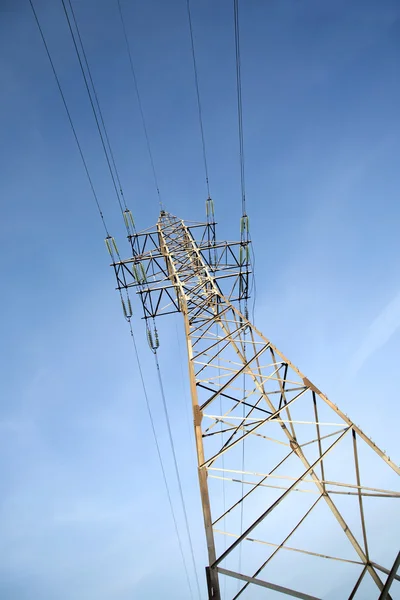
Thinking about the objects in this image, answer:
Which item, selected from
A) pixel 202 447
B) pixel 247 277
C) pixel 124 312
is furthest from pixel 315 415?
pixel 124 312

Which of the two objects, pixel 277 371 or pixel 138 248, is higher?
pixel 138 248

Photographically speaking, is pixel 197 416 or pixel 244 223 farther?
pixel 244 223

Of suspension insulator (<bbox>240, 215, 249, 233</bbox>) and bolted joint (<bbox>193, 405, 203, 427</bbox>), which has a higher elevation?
suspension insulator (<bbox>240, 215, 249, 233</bbox>)

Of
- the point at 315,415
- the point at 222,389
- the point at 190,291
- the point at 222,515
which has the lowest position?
the point at 222,515

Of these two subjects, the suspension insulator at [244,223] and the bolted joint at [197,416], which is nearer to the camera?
the bolted joint at [197,416]

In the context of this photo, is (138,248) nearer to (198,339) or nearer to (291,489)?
(198,339)

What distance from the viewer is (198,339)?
1005 centimetres

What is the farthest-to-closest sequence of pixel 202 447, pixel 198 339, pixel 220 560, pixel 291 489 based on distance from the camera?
pixel 198 339
pixel 202 447
pixel 291 489
pixel 220 560

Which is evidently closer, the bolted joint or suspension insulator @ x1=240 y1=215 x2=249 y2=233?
the bolted joint

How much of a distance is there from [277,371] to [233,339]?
5.61 feet

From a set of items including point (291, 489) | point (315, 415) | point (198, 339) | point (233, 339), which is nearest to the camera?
point (291, 489)

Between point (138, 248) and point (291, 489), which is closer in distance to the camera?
point (291, 489)

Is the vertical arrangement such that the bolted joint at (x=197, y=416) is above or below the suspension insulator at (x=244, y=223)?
below

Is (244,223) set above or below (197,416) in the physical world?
above
